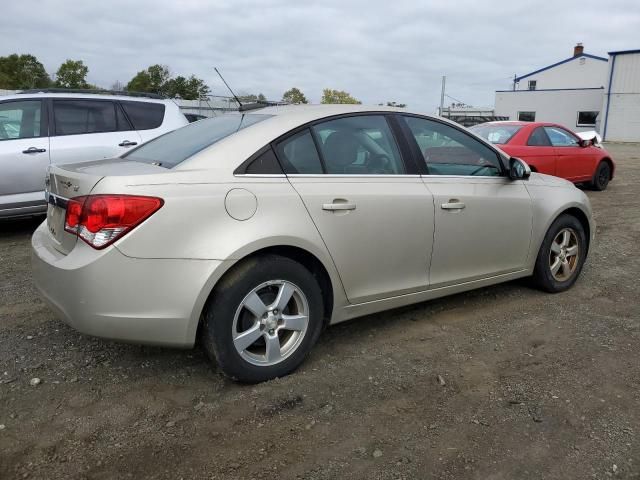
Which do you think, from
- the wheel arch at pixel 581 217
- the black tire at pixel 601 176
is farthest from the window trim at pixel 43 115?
the black tire at pixel 601 176

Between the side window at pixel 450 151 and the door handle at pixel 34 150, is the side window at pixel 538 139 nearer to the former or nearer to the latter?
the side window at pixel 450 151

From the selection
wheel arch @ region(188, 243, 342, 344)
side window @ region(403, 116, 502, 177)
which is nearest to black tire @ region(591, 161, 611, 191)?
side window @ region(403, 116, 502, 177)

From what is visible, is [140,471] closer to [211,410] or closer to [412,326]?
[211,410]

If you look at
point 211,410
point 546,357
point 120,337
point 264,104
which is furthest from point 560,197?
point 120,337

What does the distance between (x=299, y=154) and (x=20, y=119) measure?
184 inches

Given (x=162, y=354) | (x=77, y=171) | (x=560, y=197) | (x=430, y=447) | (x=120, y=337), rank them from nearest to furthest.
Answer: (x=430, y=447) → (x=120, y=337) → (x=77, y=171) → (x=162, y=354) → (x=560, y=197)

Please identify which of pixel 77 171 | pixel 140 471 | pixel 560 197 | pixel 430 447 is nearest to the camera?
pixel 140 471

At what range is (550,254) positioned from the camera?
4.68 meters

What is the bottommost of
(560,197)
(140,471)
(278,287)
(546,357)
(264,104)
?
(140,471)

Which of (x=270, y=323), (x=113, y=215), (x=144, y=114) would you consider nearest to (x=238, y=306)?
(x=270, y=323)

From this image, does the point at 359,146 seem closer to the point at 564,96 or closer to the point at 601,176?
the point at 601,176

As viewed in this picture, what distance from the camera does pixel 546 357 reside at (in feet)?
11.7

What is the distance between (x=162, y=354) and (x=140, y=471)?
45.9 inches

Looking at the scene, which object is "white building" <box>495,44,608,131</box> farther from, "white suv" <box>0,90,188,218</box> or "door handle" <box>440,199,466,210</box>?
"door handle" <box>440,199,466,210</box>
